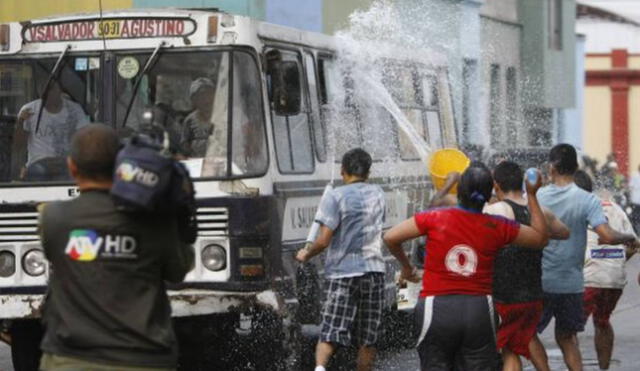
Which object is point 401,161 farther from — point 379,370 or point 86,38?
point 86,38

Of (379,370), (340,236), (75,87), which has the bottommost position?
(379,370)

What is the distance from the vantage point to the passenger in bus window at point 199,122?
12.4 m

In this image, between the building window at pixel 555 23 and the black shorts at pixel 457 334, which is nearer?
the black shorts at pixel 457 334

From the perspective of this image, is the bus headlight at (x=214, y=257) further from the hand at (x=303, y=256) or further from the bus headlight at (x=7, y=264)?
the bus headlight at (x=7, y=264)

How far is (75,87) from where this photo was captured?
12.7 meters

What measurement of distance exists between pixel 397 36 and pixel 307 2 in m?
9.36

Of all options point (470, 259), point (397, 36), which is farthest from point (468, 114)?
point (470, 259)

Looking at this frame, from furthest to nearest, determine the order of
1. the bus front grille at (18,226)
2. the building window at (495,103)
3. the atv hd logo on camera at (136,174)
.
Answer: the building window at (495,103) → the bus front grille at (18,226) → the atv hd logo on camera at (136,174)

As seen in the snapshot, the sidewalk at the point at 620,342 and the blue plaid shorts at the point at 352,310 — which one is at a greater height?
the blue plaid shorts at the point at 352,310

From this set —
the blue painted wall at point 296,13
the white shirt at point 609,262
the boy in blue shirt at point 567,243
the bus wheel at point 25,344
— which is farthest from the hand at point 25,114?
the blue painted wall at point 296,13

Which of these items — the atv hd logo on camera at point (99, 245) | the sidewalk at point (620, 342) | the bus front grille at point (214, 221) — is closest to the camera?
the atv hd logo on camera at point (99, 245)

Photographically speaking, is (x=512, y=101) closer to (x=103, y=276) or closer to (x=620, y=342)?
(x=620, y=342)

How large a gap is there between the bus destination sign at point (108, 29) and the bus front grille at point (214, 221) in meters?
1.32

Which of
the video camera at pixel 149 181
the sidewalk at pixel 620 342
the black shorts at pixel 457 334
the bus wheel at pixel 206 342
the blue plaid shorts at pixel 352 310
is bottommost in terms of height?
the sidewalk at pixel 620 342
